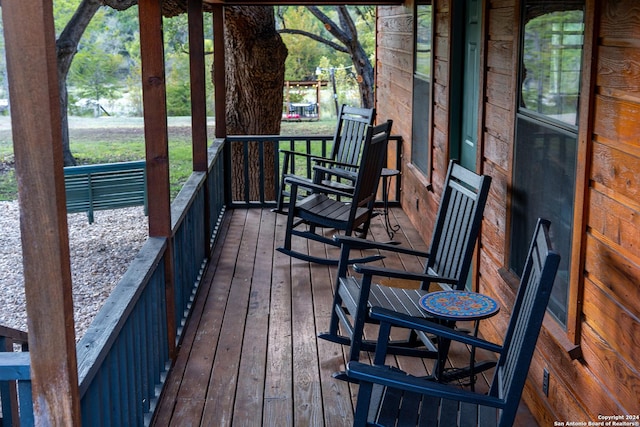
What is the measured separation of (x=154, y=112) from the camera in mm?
3369

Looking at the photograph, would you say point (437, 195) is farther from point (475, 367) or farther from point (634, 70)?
point (634, 70)

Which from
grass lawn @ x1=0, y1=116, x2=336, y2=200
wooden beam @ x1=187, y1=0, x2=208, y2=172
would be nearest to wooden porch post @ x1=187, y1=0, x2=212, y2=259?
wooden beam @ x1=187, y1=0, x2=208, y2=172

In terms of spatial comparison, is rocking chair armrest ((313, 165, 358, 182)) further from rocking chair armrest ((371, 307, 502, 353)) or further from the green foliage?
the green foliage

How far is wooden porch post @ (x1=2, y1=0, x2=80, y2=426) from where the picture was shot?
5.83 feet

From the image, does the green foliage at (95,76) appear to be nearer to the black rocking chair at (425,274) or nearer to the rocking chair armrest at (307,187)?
the rocking chair armrest at (307,187)

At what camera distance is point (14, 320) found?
862 centimetres

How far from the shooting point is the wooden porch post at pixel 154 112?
10.9 ft

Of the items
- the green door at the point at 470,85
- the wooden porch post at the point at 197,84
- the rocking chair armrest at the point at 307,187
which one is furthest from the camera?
the rocking chair armrest at the point at 307,187

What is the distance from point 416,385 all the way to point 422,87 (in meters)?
4.04

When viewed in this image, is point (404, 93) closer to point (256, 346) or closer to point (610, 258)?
point (256, 346)

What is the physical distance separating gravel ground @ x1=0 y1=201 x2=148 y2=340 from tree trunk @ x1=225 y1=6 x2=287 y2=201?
1.74 m

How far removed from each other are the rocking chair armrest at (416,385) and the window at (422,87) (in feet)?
11.5

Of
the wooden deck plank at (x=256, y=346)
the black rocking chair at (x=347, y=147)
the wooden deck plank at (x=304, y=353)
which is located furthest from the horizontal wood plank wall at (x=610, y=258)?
the black rocking chair at (x=347, y=147)
